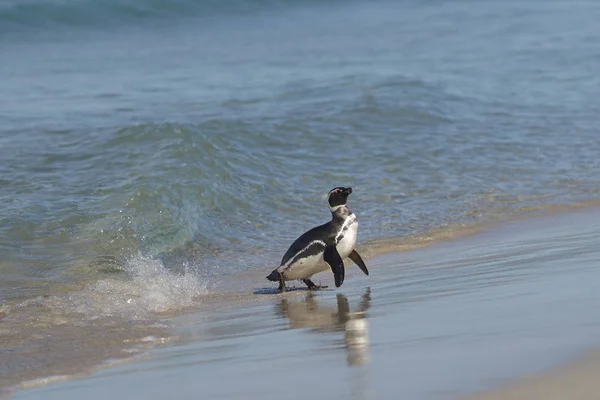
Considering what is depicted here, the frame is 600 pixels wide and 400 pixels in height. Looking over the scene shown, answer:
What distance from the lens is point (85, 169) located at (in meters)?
12.0

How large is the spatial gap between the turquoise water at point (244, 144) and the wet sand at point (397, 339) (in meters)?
1.17

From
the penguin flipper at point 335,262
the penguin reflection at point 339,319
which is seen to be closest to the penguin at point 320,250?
the penguin flipper at point 335,262

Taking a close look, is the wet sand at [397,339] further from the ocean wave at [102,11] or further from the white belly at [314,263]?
the ocean wave at [102,11]

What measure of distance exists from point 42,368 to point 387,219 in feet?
16.4

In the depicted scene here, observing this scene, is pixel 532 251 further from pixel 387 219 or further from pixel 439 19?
pixel 439 19

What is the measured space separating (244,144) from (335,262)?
602 cm

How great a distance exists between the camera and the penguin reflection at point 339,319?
17.4 feet

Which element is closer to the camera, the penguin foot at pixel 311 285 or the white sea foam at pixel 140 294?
the white sea foam at pixel 140 294

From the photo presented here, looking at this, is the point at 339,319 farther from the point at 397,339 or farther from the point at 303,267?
the point at 303,267

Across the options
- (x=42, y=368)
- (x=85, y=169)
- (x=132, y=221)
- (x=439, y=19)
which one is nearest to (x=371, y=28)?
(x=439, y=19)

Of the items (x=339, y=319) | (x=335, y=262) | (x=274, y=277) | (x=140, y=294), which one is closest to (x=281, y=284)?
(x=274, y=277)

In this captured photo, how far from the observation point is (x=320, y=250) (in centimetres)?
768

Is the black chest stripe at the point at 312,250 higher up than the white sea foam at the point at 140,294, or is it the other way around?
the black chest stripe at the point at 312,250

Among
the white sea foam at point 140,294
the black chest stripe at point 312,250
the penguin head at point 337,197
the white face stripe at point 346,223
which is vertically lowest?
the white sea foam at point 140,294
